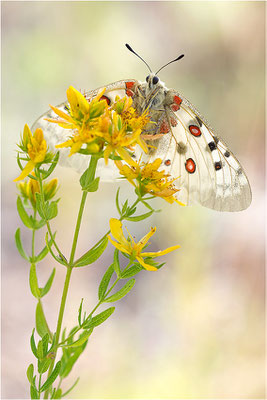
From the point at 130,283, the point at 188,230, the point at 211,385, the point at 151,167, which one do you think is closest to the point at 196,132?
the point at 151,167

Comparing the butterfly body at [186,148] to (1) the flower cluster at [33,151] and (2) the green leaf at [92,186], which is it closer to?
(1) the flower cluster at [33,151]

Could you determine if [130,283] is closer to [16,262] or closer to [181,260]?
[181,260]

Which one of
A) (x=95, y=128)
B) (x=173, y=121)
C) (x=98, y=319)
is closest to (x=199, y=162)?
(x=173, y=121)

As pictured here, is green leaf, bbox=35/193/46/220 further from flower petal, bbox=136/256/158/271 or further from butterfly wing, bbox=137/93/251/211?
butterfly wing, bbox=137/93/251/211

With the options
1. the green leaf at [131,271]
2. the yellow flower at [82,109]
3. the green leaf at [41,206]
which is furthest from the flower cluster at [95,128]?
the green leaf at [131,271]

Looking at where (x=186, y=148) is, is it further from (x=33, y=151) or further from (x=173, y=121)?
(x=33, y=151)

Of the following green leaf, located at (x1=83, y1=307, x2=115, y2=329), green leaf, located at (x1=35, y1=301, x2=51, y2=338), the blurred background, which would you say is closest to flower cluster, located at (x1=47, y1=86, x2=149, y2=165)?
green leaf, located at (x1=83, y1=307, x2=115, y2=329)
